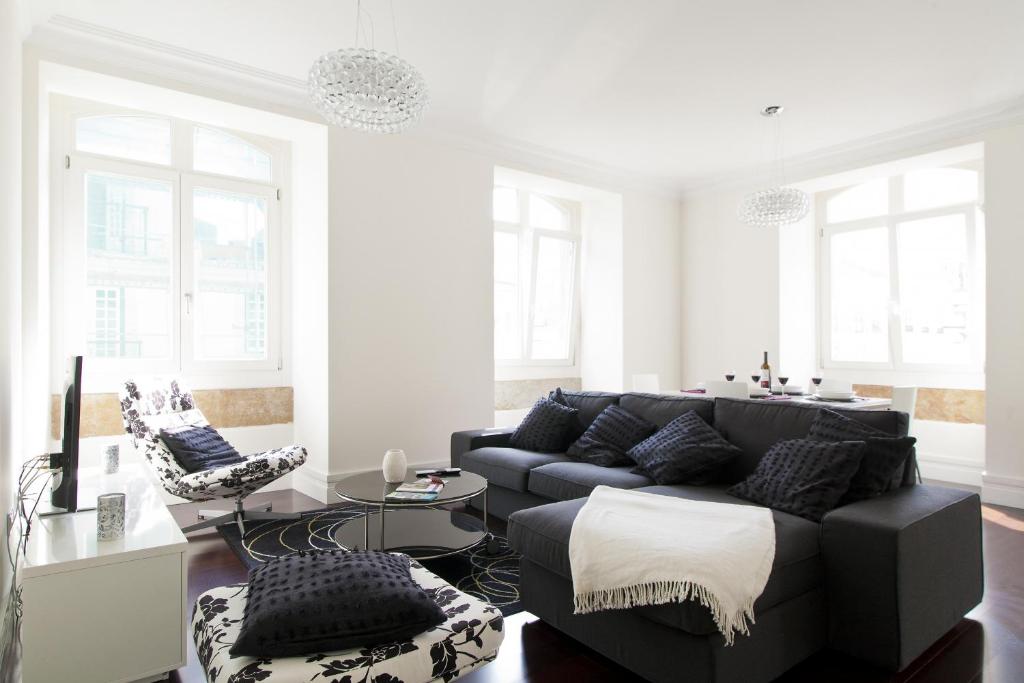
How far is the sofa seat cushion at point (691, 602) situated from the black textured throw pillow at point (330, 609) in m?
0.65

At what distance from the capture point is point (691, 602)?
1879 millimetres

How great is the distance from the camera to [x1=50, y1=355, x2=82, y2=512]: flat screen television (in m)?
2.37

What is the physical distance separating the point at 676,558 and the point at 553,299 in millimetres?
5157

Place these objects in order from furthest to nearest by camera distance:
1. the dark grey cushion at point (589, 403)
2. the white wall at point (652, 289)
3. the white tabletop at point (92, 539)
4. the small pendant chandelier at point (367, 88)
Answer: the white wall at point (652, 289)
the dark grey cushion at point (589, 403)
the small pendant chandelier at point (367, 88)
the white tabletop at point (92, 539)

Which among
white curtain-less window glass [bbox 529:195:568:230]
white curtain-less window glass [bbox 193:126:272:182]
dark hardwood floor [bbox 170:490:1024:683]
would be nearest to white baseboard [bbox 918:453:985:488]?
dark hardwood floor [bbox 170:490:1024:683]

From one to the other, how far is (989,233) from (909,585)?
3.84 meters

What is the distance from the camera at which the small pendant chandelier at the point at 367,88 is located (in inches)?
111

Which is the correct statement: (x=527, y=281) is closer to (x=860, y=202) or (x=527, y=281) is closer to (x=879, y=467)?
(x=860, y=202)

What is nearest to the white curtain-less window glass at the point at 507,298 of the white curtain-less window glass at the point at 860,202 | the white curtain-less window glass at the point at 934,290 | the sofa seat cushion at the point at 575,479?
the sofa seat cushion at the point at 575,479

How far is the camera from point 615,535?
218cm

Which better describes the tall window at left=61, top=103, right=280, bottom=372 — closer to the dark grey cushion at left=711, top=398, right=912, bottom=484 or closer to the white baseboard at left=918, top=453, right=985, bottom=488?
the dark grey cushion at left=711, top=398, right=912, bottom=484

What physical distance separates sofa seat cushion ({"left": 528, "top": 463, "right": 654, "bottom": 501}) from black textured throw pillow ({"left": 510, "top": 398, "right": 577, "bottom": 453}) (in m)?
0.49

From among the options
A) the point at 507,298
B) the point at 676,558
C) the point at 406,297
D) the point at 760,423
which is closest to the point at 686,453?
the point at 760,423

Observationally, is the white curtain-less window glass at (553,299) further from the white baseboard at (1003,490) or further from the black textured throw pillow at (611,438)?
the white baseboard at (1003,490)
